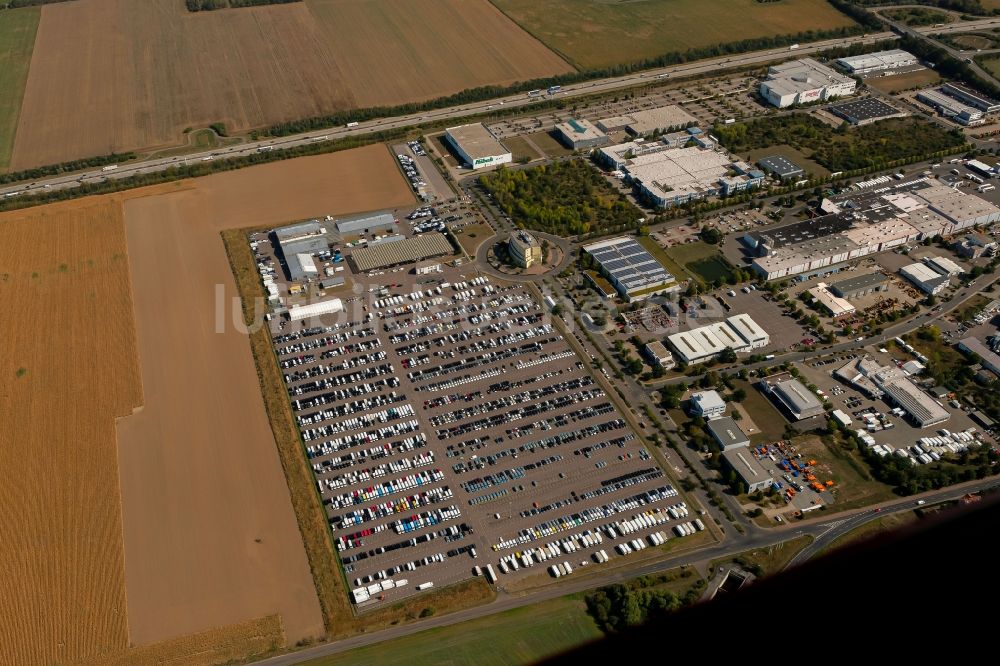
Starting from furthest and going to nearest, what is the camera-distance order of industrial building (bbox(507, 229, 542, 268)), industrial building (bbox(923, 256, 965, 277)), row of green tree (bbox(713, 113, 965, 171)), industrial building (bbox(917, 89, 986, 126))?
industrial building (bbox(917, 89, 986, 126))
row of green tree (bbox(713, 113, 965, 171))
industrial building (bbox(507, 229, 542, 268))
industrial building (bbox(923, 256, 965, 277))

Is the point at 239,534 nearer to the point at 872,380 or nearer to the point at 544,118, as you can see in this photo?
the point at 872,380

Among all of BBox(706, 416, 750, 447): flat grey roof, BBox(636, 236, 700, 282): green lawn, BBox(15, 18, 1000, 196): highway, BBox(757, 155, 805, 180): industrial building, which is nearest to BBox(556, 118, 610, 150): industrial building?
BBox(15, 18, 1000, 196): highway

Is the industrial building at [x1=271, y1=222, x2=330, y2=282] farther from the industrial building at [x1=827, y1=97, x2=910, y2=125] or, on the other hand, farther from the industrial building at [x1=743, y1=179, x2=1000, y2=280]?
the industrial building at [x1=827, y1=97, x2=910, y2=125]

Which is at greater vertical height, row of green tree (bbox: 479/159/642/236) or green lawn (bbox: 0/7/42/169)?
green lawn (bbox: 0/7/42/169)

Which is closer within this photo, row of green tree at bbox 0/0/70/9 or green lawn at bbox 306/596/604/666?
green lawn at bbox 306/596/604/666

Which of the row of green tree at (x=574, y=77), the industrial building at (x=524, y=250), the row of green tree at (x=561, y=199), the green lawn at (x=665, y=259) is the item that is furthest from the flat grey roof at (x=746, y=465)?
the row of green tree at (x=574, y=77)
